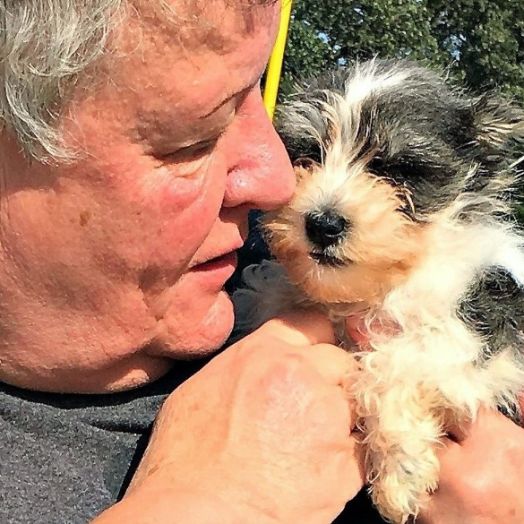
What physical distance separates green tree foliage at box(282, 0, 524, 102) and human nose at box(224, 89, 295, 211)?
123 inches

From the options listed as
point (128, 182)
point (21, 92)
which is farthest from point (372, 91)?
point (21, 92)

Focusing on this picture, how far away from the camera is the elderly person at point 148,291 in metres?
1.54

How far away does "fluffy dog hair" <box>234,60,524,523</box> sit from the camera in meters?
1.93

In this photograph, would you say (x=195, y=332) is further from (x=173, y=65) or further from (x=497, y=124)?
(x=497, y=124)

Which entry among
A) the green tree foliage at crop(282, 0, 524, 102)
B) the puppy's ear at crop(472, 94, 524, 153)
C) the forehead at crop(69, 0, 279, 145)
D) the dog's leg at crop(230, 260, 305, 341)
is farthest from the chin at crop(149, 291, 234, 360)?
the green tree foliage at crop(282, 0, 524, 102)

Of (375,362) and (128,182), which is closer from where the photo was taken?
(128,182)

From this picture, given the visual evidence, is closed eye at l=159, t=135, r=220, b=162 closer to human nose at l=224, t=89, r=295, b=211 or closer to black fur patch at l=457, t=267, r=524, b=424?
human nose at l=224, t=89, r=295, b=211

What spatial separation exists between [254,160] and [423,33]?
3980 millimetres

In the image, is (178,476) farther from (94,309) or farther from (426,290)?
(426,290)

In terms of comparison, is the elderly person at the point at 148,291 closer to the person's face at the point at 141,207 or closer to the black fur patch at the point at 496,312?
the person's face at the point at 141,207

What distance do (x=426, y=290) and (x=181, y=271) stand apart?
0.54 m

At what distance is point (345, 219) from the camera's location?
6.51 feet

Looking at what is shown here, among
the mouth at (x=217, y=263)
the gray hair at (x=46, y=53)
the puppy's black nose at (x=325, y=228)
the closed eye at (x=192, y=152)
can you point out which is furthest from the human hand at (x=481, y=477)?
the gray hair at (x=46, y=53)

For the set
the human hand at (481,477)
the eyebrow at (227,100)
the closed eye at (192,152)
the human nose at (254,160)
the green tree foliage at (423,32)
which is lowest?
the green tree foliage at (423,32)
